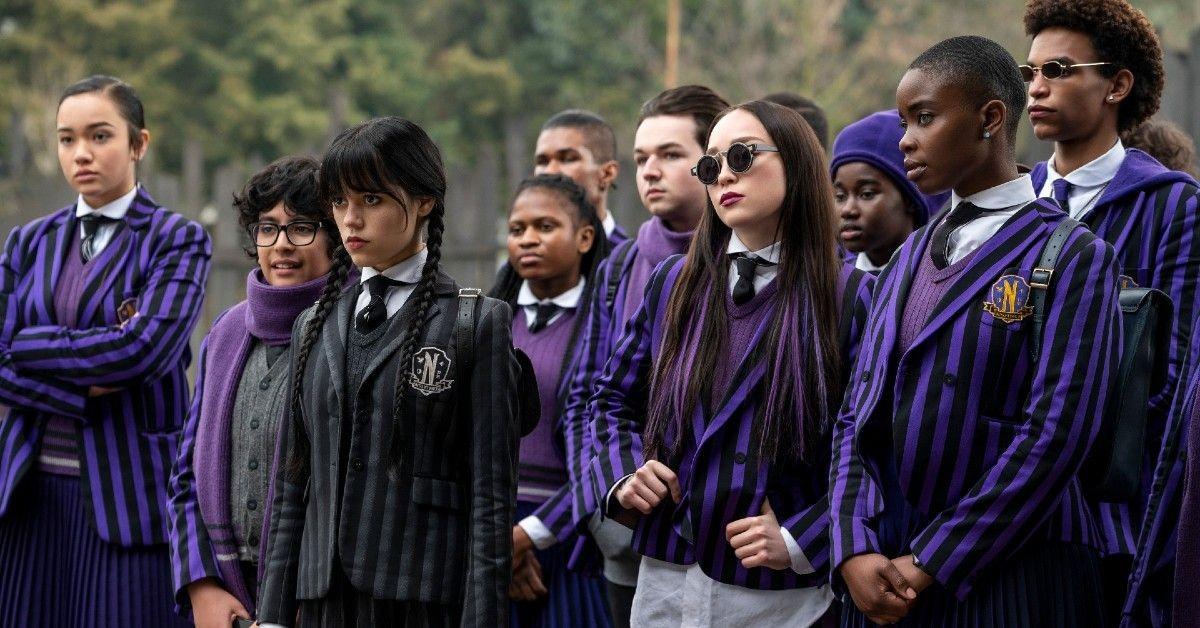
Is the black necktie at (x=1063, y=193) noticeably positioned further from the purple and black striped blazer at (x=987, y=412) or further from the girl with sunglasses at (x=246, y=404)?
the girl with sunglasses at (x=246, y=404)

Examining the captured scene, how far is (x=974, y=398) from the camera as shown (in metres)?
3.04

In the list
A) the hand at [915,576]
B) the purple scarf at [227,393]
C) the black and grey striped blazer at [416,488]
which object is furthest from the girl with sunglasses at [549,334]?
the hand at [915,576]

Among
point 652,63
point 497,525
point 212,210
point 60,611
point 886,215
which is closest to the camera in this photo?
point 497,525

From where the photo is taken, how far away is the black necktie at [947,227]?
3.23 meters

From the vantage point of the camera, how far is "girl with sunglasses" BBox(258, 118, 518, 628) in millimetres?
3283

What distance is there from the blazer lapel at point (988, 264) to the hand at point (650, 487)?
0.74 meters

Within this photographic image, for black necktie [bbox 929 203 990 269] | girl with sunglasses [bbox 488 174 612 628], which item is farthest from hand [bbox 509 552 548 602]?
black necktie [bbox 929 203 990 269]

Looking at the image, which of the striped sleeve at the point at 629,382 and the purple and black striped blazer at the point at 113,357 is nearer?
the striped sleeve at the point at 629,382

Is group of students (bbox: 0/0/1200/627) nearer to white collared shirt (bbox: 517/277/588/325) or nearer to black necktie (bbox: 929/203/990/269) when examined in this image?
black necktie (bbox: 929/203/990/269)

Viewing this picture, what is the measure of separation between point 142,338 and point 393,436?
1587 mm

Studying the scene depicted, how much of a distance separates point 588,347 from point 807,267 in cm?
102

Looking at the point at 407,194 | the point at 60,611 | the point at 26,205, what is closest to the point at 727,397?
the point at 407,194

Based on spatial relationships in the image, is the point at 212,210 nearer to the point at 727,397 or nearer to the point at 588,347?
the point at 588,347

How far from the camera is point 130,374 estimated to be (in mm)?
4559
